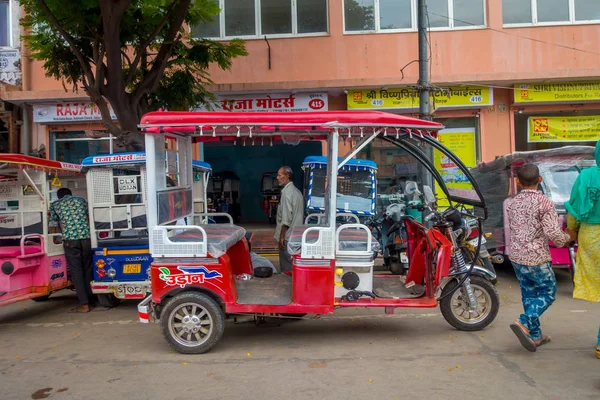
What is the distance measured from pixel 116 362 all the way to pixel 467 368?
3.30m

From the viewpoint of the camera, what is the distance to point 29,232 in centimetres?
708

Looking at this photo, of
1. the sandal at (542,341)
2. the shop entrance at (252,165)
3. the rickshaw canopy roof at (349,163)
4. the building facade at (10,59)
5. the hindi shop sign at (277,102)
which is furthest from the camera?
the shop entrance at (252,165)

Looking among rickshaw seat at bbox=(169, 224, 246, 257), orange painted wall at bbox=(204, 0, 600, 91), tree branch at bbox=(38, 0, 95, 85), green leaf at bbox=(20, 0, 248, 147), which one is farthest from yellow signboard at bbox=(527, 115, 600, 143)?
tree branch at bbox=(38, 0, 95, 85)

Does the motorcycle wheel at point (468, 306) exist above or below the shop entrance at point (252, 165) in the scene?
below

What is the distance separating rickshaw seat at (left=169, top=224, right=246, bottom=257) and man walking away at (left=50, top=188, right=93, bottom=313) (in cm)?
192

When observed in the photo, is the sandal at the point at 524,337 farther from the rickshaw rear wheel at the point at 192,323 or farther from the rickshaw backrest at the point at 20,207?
the rickshaw backrest at the point at 20,207

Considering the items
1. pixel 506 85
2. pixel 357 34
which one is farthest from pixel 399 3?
pixel 506 85

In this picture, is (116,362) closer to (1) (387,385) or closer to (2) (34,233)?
(1) (387,385)

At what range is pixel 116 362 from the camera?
4.94 metres

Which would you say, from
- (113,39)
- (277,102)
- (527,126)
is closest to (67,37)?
(113,39)

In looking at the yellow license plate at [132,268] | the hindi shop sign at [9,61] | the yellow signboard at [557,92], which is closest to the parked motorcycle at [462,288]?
the yellow license plate at [132,268]

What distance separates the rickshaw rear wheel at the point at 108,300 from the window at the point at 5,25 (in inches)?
344

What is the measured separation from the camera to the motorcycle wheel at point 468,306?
546 centimetres

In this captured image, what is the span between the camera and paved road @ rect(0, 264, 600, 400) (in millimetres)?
4137
